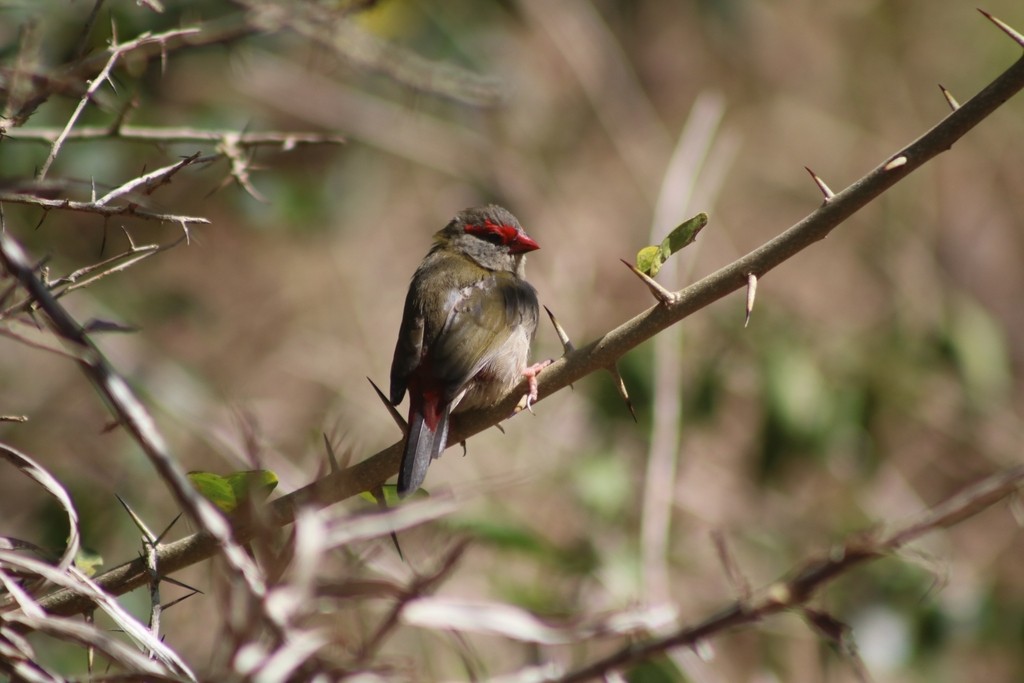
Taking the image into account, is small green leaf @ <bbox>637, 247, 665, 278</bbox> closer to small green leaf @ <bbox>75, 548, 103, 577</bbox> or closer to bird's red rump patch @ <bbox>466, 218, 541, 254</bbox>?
small green leaf @ <bbox>75, 548, 103, 577</bbox>

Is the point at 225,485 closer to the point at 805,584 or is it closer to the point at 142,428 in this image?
the point at 142,428

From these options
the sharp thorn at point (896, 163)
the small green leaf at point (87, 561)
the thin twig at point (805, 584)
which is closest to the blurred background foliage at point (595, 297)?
the thin twig at point (805, 584)

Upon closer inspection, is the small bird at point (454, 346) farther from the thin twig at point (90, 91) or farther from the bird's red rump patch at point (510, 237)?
the thin twig at point (90, 91)

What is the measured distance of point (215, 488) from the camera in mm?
2330

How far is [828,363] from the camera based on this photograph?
201 inches

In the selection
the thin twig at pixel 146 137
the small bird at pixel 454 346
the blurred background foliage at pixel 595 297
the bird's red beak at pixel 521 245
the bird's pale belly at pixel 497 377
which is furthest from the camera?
the bird's red beak at pixel 521 245

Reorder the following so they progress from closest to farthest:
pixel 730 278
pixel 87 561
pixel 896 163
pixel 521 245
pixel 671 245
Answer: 1. pixel 896 163
2. pixel 730 278
3. pixel 671 245
4. pixel 87 561
5. pixel 521 245

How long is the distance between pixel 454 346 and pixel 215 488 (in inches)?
57.7

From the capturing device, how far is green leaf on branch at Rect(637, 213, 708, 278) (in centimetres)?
232

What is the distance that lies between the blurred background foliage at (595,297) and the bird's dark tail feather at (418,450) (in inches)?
5.6

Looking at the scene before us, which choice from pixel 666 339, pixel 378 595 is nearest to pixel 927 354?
pixel 666 339

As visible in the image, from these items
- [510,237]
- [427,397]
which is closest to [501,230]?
[510,237]

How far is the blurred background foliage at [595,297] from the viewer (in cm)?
438

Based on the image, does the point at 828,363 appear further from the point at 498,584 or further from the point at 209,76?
the point at 209,76
